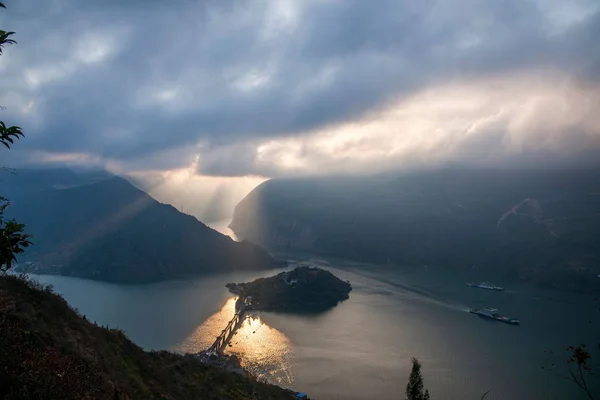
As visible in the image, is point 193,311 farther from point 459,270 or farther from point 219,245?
point 459,270

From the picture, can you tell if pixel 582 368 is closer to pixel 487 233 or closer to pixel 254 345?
pixel 254 345

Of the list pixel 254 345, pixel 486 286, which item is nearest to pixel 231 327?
pixel 254 345

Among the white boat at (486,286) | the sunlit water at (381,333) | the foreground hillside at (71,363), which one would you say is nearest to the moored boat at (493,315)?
the sunlit water at (381,333)

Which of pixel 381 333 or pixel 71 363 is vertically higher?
pixel 71 363

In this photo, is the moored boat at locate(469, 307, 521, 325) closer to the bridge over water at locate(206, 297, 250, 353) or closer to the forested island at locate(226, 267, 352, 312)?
the forested island at locate(226, 267, 352, 312)

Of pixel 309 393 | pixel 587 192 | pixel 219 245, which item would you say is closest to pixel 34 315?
pixel 309 393

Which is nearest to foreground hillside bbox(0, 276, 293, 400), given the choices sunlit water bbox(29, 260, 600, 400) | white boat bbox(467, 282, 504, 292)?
sunlit water bbox(29, 260, 600, 400)

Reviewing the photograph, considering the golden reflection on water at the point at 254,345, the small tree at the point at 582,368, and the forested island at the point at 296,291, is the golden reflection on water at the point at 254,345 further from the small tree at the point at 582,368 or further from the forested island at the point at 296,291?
the small tree at the point at 582,368
